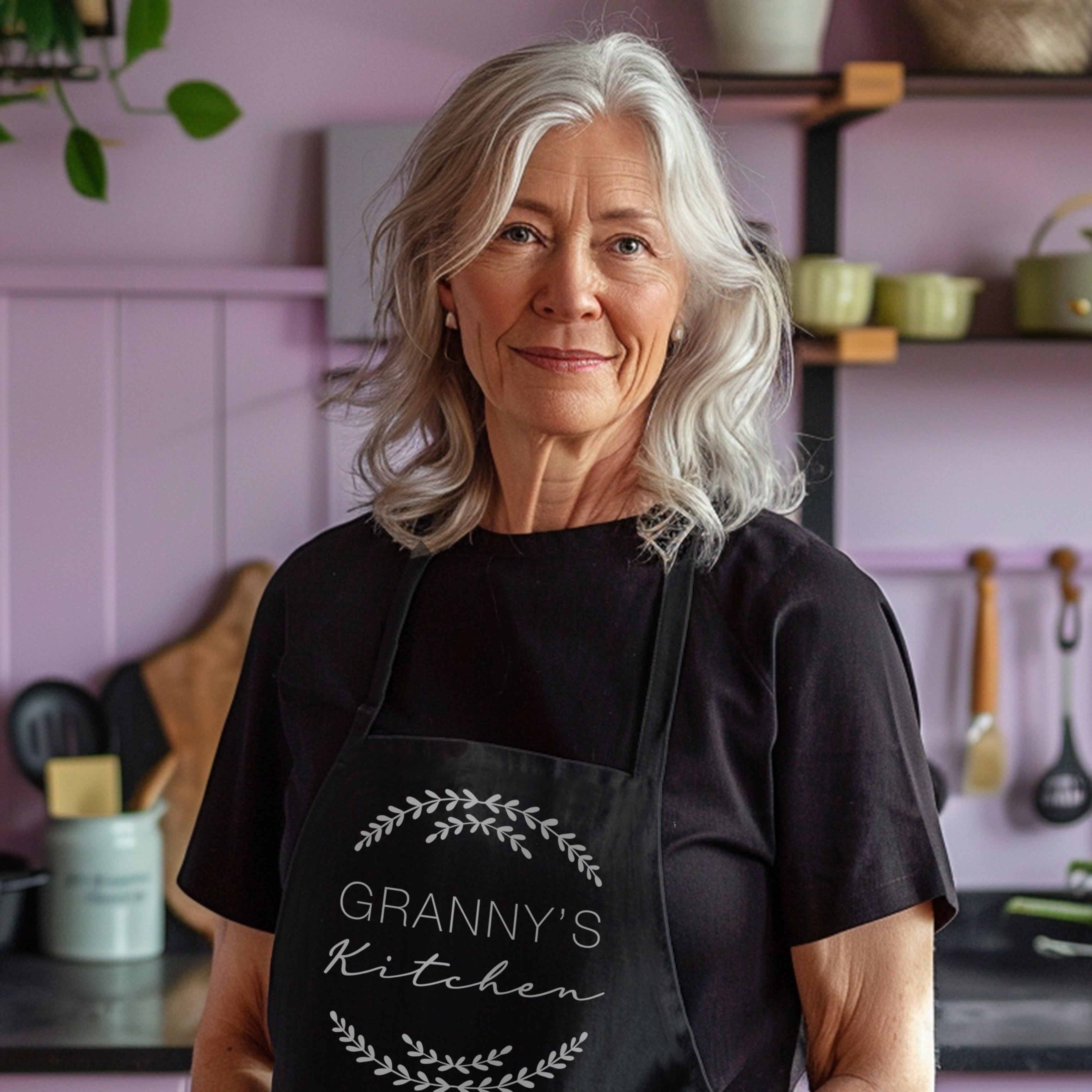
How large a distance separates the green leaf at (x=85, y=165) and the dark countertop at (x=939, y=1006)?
3.48 ft

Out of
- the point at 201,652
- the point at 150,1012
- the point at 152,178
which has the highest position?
the point at 152,178

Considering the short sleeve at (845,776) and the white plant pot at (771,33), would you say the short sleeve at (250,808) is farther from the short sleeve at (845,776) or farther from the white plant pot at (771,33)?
the white plant pot at (771,33)

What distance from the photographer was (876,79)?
79.6 inches

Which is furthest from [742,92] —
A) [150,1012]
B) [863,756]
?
[150,1012]

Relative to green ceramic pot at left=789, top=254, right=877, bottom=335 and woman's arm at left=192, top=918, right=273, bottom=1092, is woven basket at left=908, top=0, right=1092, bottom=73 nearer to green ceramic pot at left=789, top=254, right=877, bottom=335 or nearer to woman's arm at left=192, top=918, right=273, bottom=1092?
green ceramic pot at left=789, top=254, right=877, bottom=335

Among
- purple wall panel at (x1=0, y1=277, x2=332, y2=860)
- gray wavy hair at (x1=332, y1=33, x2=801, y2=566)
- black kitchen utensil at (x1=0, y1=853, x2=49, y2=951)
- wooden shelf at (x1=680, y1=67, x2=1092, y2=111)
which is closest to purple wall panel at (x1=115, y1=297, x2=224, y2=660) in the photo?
purple wall panel at (x1=0, y1=277, x2=332, y2=860)

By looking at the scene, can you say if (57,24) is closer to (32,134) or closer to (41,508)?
(32,134)

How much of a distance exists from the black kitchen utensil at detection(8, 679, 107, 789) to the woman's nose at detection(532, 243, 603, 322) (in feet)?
4.45

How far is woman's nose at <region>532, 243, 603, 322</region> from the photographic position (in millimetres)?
1086

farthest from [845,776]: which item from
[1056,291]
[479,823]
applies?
[1056,291]

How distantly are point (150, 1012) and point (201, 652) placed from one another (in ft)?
1.72

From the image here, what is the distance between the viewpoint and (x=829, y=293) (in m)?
2.07

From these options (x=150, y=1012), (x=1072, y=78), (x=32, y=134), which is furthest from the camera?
(x=32, y=134)

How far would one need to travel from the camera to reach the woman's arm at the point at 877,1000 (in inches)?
40.0
